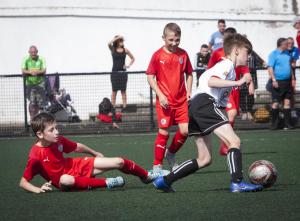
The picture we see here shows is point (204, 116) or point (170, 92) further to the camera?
point (170, 92)

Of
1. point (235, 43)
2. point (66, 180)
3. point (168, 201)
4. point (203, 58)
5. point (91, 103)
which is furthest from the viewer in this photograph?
point (203, 58)

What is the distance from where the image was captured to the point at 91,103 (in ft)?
55.8

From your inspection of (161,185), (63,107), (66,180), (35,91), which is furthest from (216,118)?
(35,91)

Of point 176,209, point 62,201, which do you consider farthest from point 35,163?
point 176,209

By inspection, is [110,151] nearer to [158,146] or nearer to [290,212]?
[158,146]

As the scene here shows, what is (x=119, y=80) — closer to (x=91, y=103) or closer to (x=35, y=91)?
(x=91, y=103)

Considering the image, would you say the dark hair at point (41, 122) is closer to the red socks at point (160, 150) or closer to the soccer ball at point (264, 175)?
the red socks at point (160, 150)

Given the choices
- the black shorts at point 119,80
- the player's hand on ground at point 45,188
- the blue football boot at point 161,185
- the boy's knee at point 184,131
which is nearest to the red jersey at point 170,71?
the boy's knee at point 184,131

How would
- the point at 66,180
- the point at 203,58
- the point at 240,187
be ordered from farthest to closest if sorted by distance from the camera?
1. the point at 203,58
2. the point at 66,180
3. the point at 240,187

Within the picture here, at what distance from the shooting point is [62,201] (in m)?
7.57

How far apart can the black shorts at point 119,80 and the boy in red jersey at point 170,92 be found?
262 inches

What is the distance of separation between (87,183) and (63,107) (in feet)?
29.8

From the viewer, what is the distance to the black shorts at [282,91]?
16.7 metres

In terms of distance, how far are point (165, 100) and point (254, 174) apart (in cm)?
188
